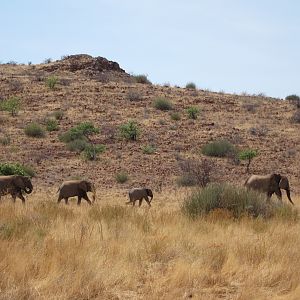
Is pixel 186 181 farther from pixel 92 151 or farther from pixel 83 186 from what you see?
pixel 83 186

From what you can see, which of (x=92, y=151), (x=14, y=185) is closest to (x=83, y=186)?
(x=14, y=185)

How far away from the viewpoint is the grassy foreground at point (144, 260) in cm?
609

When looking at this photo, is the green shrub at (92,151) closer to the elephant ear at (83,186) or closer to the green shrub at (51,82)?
the elephant ear at (83,186)

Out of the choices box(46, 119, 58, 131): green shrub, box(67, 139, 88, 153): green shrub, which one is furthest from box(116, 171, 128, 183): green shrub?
box(46, 119, 58, 131): green shrub

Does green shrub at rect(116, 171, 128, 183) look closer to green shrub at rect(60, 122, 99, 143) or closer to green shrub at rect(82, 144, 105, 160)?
green shrub at rect(82, 144, 105, 160)

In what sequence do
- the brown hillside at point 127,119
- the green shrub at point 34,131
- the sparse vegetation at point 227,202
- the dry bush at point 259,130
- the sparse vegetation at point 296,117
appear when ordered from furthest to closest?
the sparse vegetation at point 296,117 < the dry bush at point 259,130 < the green shrub at point 34,131 < the brown hillside at point 127,119 < the sparse vegetation at point 227,202

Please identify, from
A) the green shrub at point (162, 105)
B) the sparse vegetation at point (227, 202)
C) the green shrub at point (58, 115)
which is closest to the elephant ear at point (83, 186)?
the sparse vegetation at point (227, 202)

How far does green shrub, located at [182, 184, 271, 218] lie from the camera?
40.0 ft

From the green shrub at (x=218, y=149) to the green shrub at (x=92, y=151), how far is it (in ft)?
20.2

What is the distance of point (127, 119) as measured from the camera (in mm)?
37219

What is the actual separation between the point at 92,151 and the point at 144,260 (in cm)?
2239

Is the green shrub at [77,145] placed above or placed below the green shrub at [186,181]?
above

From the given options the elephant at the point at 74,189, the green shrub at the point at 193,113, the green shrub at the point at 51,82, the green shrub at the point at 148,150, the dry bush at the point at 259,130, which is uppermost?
the green shrub at the point at 51,82

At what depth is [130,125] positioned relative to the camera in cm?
3341
